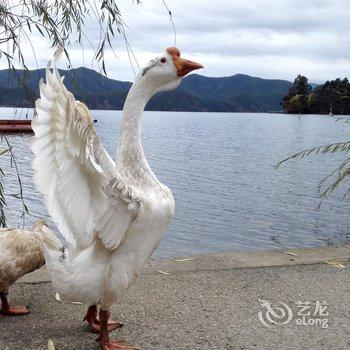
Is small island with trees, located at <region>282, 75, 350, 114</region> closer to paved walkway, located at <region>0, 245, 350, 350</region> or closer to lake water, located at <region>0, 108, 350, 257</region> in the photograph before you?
lake water, located at <region>0, 108, 350, 257</region>

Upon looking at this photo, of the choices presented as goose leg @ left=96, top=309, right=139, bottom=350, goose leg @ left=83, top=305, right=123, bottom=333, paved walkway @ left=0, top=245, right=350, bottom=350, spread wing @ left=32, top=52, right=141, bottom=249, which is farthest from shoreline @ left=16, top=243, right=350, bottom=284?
spread wing @ left=32, top=52, right=141, bottom=249

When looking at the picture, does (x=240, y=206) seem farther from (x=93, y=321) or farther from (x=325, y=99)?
(x=93, y=321)

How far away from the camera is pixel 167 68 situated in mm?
3240

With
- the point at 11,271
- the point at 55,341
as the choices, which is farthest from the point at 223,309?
the point at 11,271

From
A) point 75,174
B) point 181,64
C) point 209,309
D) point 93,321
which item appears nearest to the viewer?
point 75,174

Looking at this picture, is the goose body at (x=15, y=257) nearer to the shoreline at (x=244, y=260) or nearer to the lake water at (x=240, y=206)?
the shoreline at (x=244, y=260)

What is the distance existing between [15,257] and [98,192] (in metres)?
1.13

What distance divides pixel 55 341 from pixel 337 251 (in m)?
3.56

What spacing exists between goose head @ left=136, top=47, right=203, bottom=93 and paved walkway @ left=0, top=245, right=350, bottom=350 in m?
1.76

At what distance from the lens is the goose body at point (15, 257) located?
366cm

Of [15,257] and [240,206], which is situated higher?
[15,257]

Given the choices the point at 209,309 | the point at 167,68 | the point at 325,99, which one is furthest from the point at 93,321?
the point at 325,99

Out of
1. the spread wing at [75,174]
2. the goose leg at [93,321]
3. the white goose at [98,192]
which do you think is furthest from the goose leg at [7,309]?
the spread wing at [75,174]

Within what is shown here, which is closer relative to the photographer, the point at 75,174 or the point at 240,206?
the point at 75,174
